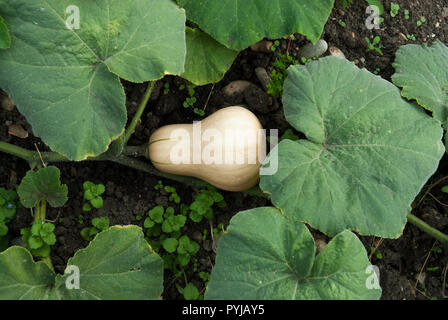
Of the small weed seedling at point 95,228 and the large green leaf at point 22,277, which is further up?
the large green leaf at point 22,277

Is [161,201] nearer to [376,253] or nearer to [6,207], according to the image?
[6,207]

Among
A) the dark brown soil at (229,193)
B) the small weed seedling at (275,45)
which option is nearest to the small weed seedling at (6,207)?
Result: the dark brown soil at (229,193)

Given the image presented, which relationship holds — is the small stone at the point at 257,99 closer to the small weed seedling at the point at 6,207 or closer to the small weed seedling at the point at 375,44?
the small weed seedling at the point at 375,44

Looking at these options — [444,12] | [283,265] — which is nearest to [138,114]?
[283,265]

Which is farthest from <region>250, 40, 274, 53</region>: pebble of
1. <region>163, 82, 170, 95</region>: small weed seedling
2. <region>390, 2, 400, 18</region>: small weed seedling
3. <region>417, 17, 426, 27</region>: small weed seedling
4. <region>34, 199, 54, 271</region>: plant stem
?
<region>34, 199, 54, 271</region>: plant stem

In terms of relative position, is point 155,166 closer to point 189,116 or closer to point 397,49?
point 189,116
